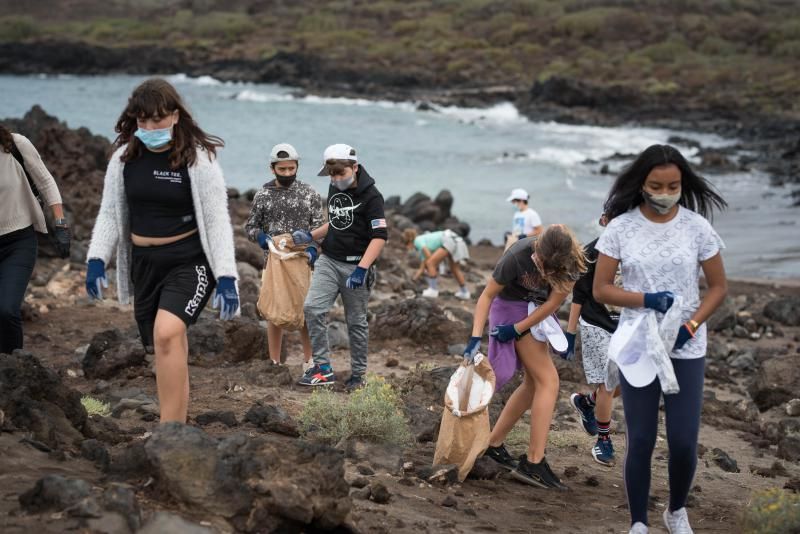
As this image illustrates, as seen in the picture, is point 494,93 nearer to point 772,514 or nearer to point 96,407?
point 96,407

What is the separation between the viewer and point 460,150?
40094 mm

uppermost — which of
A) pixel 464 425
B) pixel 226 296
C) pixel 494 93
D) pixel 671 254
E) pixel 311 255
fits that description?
pixel 494 93

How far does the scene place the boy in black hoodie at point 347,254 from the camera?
760cm

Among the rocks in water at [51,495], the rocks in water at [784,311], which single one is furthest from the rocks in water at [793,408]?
the rocks in water at [51,495]

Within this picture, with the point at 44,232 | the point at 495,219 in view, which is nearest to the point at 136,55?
the point at 495,219

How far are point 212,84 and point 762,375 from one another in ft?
211

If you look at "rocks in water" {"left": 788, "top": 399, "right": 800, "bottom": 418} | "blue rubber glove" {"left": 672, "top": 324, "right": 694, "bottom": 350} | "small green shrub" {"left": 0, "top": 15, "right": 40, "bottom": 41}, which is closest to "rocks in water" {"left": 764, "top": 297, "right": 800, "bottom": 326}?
"rocks in water" {"left": 788, "top": 399, "right": 800, "bottom": 418}

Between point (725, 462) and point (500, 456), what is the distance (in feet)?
6.65

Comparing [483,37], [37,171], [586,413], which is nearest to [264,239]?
[37,171]

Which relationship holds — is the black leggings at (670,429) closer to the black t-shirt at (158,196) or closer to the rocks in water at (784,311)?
the black t-shirt at (158,196)

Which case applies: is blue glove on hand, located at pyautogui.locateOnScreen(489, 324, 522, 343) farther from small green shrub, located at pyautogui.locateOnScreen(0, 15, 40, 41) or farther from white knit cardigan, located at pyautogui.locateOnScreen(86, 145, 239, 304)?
small green shrub, located at pyautogui.locateOnScreen(0, 15, 40, 41)

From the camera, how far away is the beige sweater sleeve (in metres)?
6.34

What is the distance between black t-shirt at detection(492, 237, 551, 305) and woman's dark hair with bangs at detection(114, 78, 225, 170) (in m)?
1.66

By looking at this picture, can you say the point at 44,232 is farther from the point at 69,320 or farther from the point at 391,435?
the point at 69,320
